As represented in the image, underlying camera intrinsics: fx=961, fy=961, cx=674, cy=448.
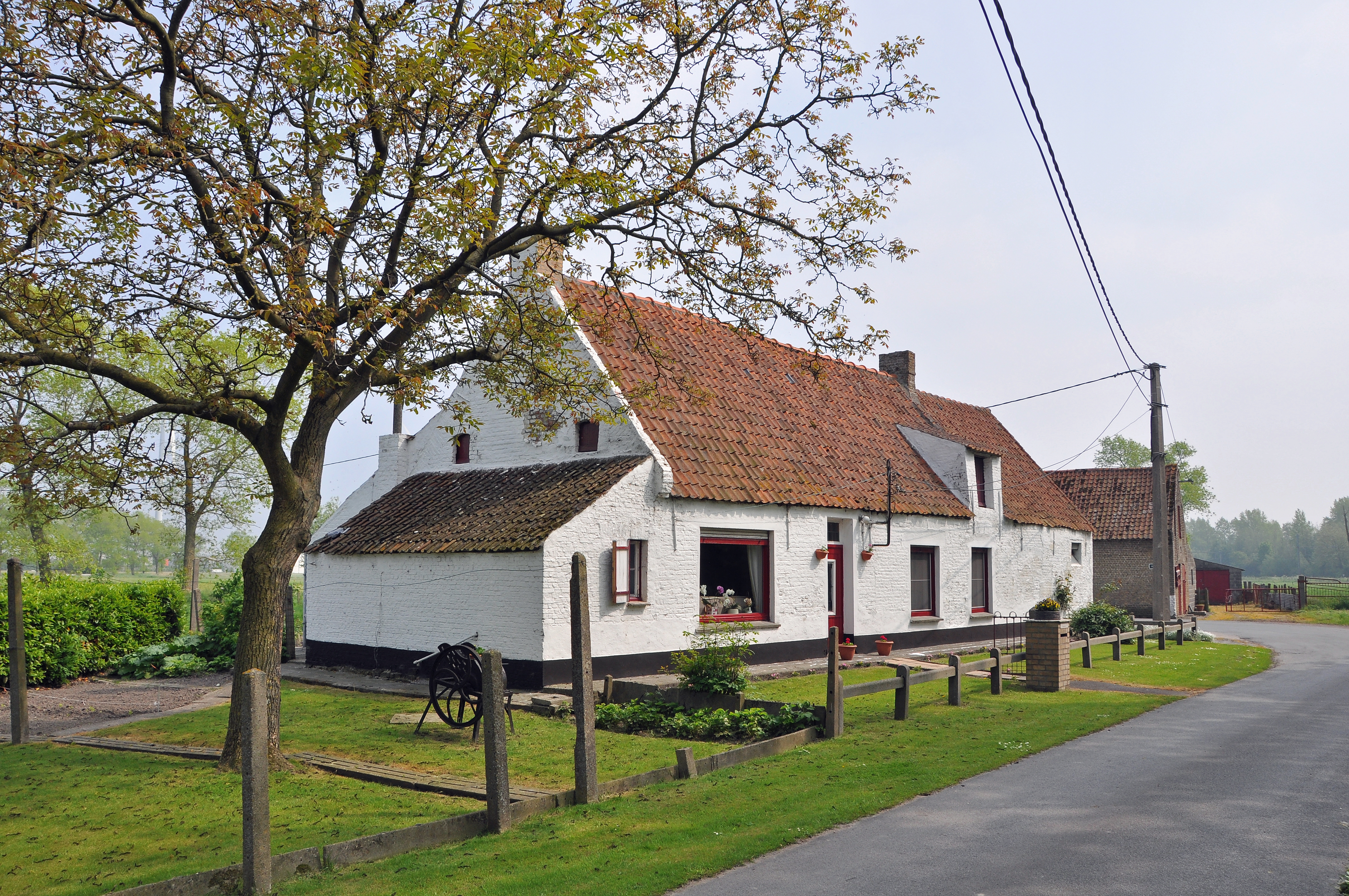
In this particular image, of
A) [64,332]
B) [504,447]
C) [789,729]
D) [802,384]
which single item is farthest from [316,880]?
[802,384]

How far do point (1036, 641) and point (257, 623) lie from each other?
12.3 meters

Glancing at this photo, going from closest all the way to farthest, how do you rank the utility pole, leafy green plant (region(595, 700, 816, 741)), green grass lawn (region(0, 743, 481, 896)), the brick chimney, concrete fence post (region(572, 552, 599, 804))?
green grass lawn (region(0, 743, 481, 896)), concrete fence post (region(572, 552, 599, 804)), leafy green plant (region(595, 700, 816, 741)), the utility pole, the brick chimney

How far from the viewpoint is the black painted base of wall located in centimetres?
1492

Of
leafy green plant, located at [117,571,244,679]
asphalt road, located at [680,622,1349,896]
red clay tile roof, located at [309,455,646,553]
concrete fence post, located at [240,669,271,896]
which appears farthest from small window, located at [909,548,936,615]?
concrete fence post, located at [240,669,271,896]

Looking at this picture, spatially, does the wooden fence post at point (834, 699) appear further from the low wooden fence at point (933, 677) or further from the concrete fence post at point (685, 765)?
the concrete fence post at point (685, 765)

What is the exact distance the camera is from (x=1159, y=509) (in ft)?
81.8

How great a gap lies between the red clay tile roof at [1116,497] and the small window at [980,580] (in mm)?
18395

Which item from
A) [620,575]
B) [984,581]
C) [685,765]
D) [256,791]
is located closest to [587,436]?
[620,575]

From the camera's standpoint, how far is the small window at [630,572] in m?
15.6

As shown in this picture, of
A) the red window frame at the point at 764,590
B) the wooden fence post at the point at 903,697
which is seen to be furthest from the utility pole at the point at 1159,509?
the wooden fence post at the point at 903,697

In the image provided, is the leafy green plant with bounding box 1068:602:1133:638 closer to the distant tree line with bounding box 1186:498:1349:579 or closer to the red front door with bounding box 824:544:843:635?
the red front door with bounding box 824:544:843:635

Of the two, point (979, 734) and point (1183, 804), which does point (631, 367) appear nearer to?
point (979, 734)

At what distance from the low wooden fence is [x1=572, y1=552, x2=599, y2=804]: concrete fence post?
370cm

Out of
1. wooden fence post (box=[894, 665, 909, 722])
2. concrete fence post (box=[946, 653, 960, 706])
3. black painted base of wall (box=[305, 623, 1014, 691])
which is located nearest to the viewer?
wooden fence post (box=[894, 665, 909, 722])
